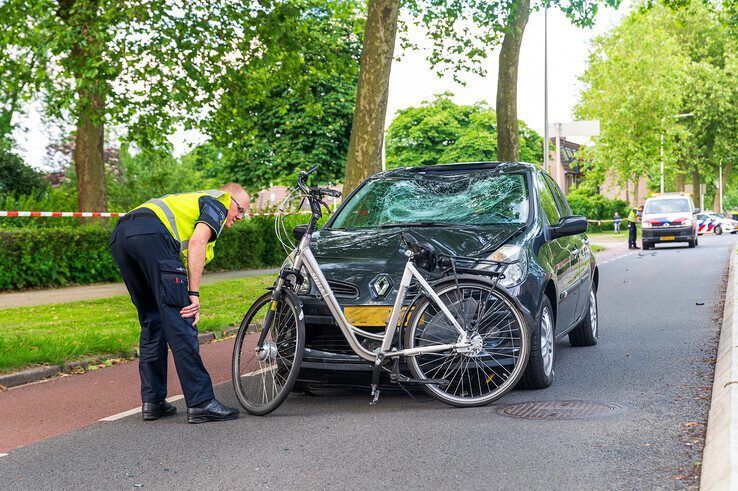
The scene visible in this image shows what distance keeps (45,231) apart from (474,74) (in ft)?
44.7

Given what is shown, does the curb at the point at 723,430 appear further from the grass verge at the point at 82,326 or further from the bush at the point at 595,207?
the bush at the point at 595,207

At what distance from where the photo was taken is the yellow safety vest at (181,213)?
6.31 metres

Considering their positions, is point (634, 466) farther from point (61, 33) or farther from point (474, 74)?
point (474, 74)

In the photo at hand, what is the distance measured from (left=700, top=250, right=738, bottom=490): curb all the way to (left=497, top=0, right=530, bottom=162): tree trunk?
1555 cm

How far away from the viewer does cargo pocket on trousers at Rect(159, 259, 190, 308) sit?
619cm

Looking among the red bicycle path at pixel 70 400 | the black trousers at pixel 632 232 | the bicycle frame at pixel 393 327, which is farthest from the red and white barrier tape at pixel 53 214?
the black trousers at pixel 632 232

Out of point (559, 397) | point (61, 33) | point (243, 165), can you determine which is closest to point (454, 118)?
point (243, 165)

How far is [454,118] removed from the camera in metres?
67.1

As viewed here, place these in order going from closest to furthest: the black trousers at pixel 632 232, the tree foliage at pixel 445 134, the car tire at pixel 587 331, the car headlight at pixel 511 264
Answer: the car headlight at pixel 511 264 → the car tire at pixel 587 331 → the black trousers at pixel 632 232 → the tree foliage at pixel 445 134

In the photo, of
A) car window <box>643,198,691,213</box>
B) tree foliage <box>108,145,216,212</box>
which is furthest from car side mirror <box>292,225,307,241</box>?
car window <box>643,198,691,213</box>

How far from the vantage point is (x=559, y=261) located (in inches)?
305

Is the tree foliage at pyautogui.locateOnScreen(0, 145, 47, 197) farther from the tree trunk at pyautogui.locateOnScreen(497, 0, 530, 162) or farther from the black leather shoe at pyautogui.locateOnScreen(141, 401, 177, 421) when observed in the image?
the black leather shoe at pyautogui.locateOnScreen(141, 401, 177, 421)

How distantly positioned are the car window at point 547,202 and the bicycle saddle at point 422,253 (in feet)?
5.90

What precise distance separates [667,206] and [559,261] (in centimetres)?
3020
